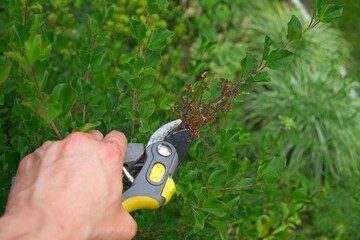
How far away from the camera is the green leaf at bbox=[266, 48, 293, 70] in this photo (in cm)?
126

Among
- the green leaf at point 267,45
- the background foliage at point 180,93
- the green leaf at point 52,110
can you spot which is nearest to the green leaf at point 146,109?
the background foliage at point 180,93

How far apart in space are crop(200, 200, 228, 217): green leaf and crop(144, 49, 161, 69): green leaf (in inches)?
15.1

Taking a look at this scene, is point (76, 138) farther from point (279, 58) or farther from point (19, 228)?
point (279, 58)

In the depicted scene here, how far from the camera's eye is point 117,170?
3.37ft

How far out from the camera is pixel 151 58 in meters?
1.37

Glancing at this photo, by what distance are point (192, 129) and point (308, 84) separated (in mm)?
Answer: 2499

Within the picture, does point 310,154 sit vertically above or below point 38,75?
below

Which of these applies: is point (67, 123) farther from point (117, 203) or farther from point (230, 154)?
point (230, 154)

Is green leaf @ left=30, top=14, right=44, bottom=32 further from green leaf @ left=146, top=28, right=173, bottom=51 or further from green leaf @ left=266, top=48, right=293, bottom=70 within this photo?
green leaf @ left=266, top=48, right=293, bottom=70

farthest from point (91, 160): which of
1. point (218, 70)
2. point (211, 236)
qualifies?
point (218, 70)

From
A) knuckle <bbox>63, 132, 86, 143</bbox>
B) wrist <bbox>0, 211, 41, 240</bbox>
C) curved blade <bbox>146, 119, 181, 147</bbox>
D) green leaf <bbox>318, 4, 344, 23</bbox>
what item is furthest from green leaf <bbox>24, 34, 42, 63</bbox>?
green leaf <bbox>318, 4, 344, 23</bbox>

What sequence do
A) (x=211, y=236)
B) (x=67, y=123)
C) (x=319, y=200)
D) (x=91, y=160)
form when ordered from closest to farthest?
(x=91, y=160) → (x=67, y=123) → (x=211, y=236) → (x=319, y=200)

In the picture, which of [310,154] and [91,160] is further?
[310,154]

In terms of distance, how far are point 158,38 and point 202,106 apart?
205mm
